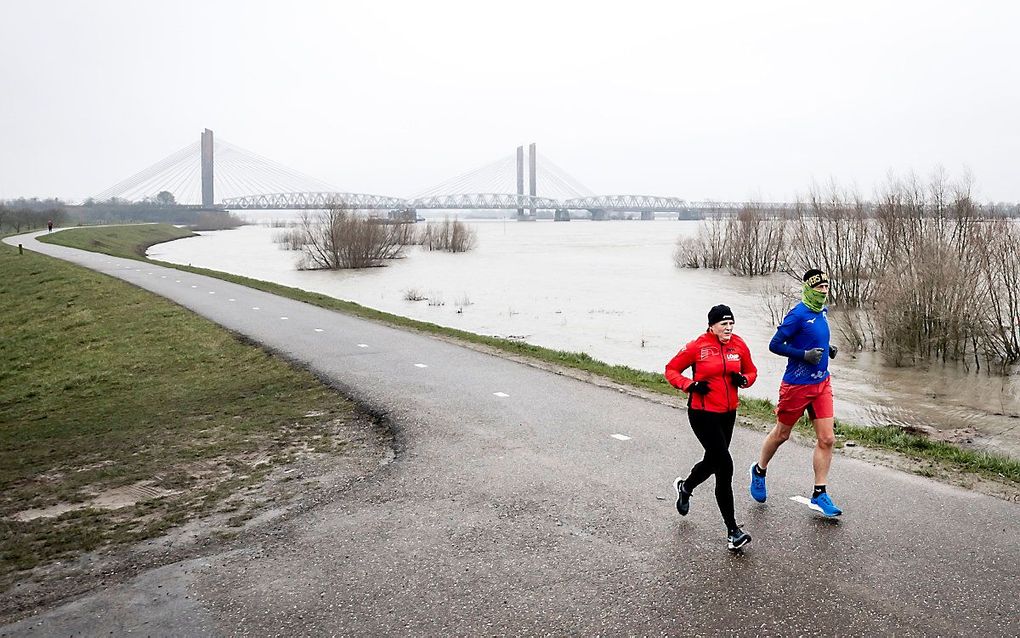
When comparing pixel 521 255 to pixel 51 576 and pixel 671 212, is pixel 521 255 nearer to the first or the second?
pixel 51 576

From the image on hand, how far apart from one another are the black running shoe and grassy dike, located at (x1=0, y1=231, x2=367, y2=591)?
3612 millimetres

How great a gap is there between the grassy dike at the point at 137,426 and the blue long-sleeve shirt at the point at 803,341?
4339 mm

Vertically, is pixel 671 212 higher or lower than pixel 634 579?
higher

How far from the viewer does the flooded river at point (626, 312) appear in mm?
13422

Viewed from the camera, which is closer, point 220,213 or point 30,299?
point 30,299

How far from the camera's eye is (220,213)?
401 ft

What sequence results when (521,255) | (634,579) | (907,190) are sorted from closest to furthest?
(634,579), (907,190), (521,255)

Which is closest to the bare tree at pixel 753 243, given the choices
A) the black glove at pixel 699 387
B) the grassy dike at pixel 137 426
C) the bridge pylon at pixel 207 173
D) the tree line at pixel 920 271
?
the tree line at pixel 920 271

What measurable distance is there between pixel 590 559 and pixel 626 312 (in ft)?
71.4

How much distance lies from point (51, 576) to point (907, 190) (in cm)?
2454

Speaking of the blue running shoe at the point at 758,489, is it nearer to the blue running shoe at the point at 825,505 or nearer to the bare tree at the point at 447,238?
the blue running shoe at the point at 825,505

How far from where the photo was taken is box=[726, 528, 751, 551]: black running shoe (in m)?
5.17

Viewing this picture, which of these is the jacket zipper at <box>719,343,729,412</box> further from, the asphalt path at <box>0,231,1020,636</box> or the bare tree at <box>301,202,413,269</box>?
the bare tree at <box>301,202,413,269</box>

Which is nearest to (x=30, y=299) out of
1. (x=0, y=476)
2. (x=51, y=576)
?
(x=0, y=476)
